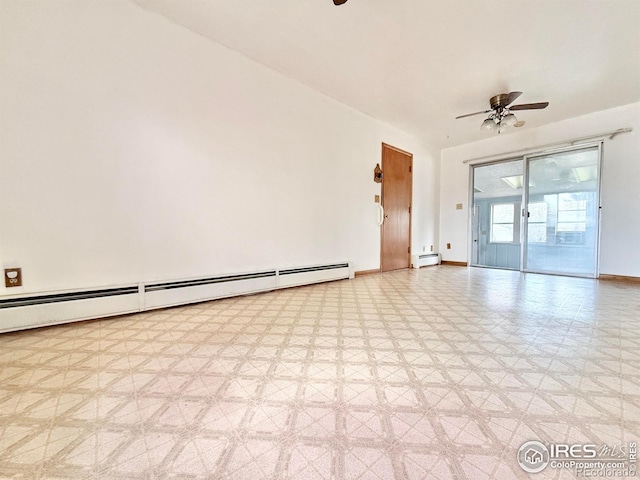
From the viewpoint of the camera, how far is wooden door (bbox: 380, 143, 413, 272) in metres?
4.75

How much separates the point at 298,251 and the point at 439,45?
2.71 metres

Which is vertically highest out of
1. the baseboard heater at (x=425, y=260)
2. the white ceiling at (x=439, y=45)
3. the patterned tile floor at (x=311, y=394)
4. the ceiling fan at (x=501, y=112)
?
the white ceiling at (x=439, y=45)

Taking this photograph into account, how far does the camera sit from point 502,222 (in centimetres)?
588

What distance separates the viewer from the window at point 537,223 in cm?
473

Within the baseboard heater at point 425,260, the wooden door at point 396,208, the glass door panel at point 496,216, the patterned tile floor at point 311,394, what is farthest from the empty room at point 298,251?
the glass door panel at point 496,216

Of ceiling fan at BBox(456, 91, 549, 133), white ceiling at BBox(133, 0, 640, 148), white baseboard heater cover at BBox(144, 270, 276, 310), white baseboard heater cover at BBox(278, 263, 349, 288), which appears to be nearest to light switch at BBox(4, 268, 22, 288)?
white baseboard heater cover at BBox(144, 270, 276, 310)

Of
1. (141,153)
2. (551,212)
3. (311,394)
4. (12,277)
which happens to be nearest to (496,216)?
(551,212)

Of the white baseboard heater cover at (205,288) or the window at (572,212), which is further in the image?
the window at (572,212)

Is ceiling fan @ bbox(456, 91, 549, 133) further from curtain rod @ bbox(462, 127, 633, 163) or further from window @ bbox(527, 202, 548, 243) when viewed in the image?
window @ bbox(527, 202, 548, 243)

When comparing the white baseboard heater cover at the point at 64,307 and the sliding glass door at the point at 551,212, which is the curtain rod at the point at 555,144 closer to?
the sliding glass door at the point at 551,212

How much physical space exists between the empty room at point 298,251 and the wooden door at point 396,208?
0.43 feet

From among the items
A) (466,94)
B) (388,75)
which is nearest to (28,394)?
(388,75)

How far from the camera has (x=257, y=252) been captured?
307 cm

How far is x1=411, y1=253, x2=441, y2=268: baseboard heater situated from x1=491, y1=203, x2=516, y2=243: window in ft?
4.55
